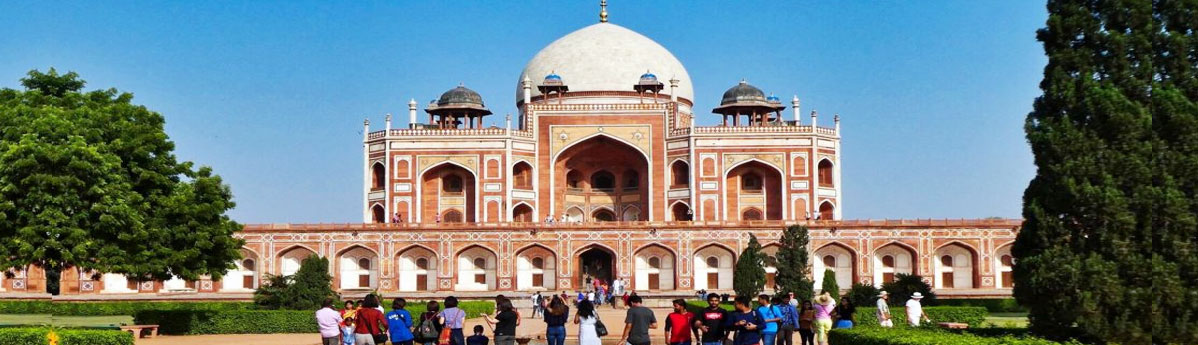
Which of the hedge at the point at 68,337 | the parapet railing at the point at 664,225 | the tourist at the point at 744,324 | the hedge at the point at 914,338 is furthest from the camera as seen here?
the parapet railing at the point at 664,225

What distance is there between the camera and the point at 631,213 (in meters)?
48.0

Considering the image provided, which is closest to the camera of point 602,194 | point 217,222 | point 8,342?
point 8,342

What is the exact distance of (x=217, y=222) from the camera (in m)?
21.8

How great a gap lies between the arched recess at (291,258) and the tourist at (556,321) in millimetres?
27989

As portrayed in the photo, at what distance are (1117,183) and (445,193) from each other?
36.6m

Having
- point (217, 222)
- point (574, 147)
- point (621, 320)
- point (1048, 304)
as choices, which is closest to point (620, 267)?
point (574, 147)

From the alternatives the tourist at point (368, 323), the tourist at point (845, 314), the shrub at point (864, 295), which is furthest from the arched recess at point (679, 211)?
the tourist at point (368, 323)

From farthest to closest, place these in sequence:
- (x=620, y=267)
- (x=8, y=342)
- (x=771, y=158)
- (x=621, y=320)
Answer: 1. (x=771, y=158)
2. (x=620, y=267)
3. (x=621, y=320)
4. (x=8, y=342)

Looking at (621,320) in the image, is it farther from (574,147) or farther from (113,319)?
(574,147)

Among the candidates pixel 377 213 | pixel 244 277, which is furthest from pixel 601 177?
pixel 244 277

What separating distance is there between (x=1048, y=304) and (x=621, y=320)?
49.8 ft

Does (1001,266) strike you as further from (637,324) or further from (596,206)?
(637,324)

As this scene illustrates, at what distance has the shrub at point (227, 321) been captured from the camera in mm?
20969

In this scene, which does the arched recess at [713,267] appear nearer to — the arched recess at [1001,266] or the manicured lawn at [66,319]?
the arched recess at [1001,266]
